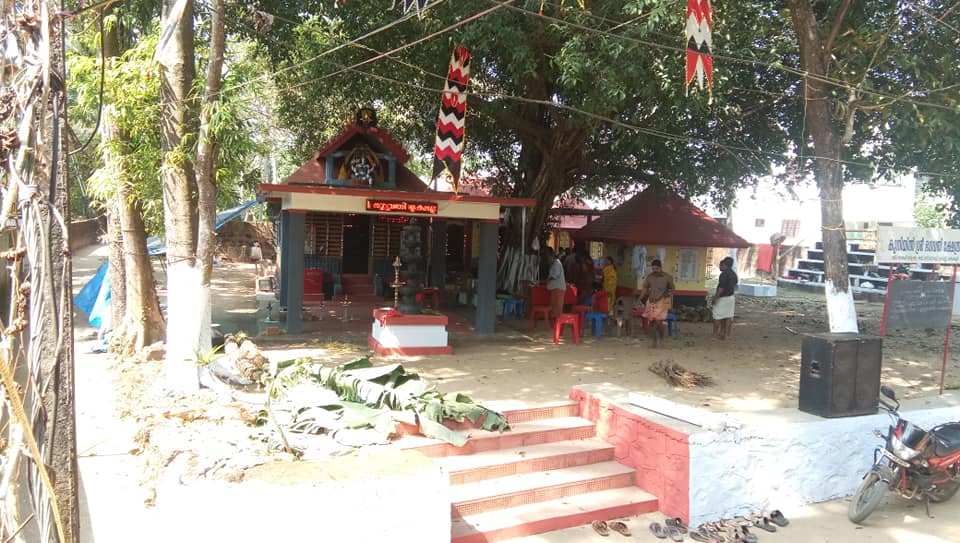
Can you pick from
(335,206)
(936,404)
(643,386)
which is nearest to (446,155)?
(335,206)

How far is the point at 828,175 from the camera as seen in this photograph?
9398mm

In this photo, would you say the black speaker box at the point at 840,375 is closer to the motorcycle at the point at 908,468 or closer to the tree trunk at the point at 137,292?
the motorcycle at the point at 908,468

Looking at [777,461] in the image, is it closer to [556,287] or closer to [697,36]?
[697,36]

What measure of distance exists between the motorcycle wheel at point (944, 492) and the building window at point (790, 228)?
30.1 meters

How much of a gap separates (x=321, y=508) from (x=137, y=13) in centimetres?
939

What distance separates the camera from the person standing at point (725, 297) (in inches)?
516

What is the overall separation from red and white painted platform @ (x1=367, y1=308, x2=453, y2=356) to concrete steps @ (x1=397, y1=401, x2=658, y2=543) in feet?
12.5

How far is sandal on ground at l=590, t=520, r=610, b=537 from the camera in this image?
5.86 meters

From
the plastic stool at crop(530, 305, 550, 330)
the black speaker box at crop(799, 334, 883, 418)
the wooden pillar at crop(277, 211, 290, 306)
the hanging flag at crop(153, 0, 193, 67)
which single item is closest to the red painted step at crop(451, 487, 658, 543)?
the black speaker box at crop(799, 334, 883, 418)

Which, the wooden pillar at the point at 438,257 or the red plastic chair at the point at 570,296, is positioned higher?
the wooden pillar at the point at 438,257

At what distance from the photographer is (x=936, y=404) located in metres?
8.07

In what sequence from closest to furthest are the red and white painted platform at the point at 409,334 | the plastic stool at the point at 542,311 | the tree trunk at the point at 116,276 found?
the tree trunk at the point at 116,276 < the red and white painted platform at the point at 409,334 < the plastic stool at the point at 542,311

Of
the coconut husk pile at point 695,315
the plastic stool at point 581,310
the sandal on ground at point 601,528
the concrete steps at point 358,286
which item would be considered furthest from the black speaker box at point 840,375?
the concrete steps at point 358,286

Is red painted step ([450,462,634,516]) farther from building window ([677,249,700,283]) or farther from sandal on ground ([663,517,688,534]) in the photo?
building window ([677,249,700,283])
